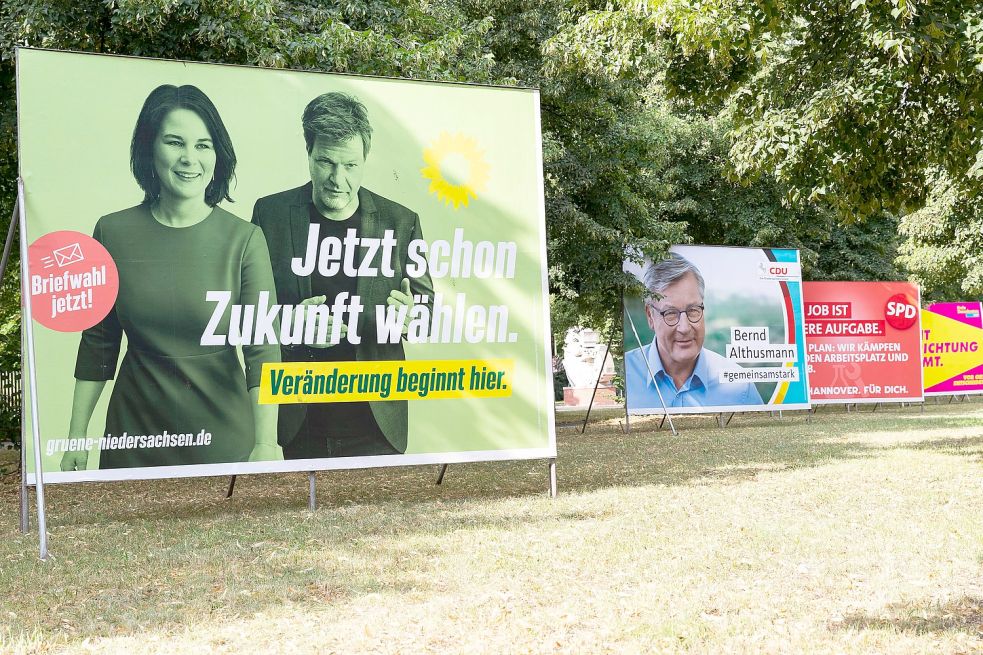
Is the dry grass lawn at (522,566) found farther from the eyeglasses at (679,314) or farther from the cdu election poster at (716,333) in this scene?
the eyeglasses at (679,314)

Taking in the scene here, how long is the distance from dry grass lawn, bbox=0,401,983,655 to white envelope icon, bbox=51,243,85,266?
2254 mm

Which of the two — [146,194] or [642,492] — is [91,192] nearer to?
[146,194]

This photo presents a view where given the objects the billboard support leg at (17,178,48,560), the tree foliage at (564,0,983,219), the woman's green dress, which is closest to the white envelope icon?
the woman's green dress

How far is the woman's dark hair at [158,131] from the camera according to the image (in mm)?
8617

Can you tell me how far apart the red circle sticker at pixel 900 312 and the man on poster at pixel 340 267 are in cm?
1730

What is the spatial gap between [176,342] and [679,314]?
1313 cm

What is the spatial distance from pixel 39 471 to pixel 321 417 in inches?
96.6

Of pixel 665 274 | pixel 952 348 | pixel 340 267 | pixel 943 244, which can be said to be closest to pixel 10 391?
pixel 340 267

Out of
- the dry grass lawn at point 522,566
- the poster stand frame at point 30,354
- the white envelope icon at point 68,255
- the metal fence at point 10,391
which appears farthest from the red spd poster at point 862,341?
the poster stand frame at point 30,354

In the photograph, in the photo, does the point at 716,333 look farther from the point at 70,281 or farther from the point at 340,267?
the point at 70,281

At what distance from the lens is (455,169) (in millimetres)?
9734

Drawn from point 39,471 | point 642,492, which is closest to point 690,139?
point 642,492

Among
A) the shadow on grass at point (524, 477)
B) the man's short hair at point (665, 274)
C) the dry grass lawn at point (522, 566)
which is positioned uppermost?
the man's short hair at point (665, 274)

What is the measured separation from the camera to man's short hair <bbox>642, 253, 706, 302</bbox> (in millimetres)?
20062
